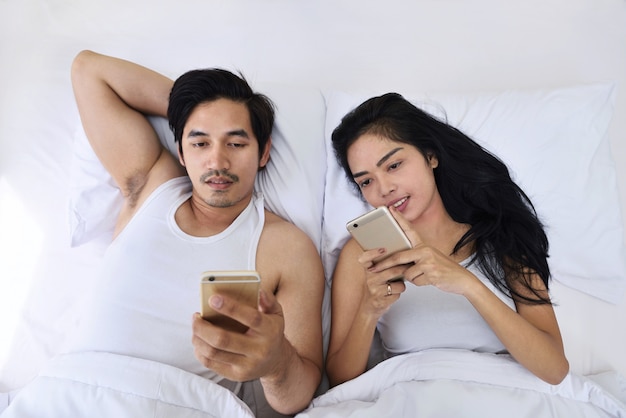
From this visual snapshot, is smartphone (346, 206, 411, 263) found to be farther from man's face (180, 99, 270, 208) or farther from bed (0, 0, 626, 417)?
man's face (180, 99, 270, 208)

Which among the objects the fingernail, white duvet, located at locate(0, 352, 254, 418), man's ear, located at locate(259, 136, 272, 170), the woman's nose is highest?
man's ear, located at locate(259, 136, 272, 170)

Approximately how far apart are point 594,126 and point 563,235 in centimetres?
33

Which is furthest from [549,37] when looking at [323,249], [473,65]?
[323,249]

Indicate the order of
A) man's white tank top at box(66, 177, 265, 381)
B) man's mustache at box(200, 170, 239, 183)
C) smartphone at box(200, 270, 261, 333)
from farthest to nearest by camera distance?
man's mustache at box(200, 170, 239, 183) → man's white tank top at box(66, 177, 265, 381) → smartphone at box(200, 270, 261, 333)

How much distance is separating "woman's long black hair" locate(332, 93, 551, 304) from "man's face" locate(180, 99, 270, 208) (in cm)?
26

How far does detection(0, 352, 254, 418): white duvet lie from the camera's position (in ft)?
3.27

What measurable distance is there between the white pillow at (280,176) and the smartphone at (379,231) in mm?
470

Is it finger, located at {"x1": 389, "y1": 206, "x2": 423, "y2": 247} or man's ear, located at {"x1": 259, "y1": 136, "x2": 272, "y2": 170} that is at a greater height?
man's ear, located at {"x1": 259, "y1": 136, "x2": 272, "y2": 170}

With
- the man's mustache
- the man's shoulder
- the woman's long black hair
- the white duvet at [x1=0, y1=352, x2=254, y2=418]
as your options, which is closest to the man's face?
the man's mustache

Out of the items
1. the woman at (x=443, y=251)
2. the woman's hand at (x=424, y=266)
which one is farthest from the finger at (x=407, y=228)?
the woman at (x=443, y=251)

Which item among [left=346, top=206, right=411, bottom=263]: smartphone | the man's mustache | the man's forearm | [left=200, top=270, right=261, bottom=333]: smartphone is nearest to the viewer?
[left=200, top=270, right=261, bottom=333]: smartphone

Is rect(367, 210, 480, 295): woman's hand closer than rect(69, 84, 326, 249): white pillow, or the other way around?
rect(367, 210, 480, 295): woman's hand

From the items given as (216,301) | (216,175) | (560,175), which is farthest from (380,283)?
(560,175)

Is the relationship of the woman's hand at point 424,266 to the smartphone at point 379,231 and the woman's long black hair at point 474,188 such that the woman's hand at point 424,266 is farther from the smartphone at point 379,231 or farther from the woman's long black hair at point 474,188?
the woman's long black hair at point 474,188
